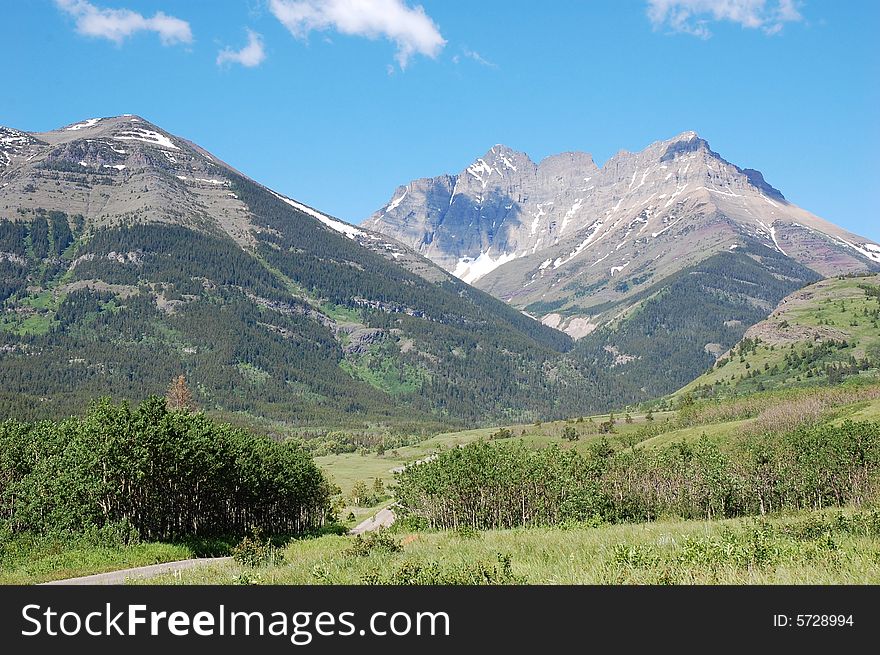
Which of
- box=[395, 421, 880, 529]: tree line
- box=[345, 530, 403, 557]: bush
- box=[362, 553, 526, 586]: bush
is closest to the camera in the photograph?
box=[362, 553, 526, 586]: bush

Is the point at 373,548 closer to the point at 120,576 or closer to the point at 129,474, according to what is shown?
the point at 120,576

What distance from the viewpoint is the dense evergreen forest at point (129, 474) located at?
5325cm

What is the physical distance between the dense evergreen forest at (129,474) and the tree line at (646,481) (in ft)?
102

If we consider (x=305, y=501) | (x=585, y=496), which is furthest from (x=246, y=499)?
(x=585, y=496)

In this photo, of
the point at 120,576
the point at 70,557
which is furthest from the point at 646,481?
the point at 120,576

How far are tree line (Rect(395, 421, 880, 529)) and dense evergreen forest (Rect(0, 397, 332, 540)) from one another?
31.1m

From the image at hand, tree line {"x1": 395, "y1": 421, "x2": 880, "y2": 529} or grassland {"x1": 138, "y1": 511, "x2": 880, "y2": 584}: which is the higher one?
grassland {"x1": 138, "y1": 511, "x2": 880, "y2": 584}

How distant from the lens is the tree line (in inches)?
3654

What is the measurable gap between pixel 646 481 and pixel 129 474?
78.1 meters

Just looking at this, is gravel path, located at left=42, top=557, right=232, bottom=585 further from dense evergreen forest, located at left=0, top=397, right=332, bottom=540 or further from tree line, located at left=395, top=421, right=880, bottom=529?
tree line, located at left=395, top=421, right=880, bottom=529

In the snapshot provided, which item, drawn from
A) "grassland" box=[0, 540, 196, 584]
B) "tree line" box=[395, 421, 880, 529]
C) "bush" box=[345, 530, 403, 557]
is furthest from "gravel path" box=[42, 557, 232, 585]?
"tree line" box=[395, 421, 880, 529]

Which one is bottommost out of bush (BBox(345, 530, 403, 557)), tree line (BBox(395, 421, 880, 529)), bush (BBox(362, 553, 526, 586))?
tree line (BBox(395, 421, 880, 529))

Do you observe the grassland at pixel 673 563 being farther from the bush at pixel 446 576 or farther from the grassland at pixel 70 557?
the grassland at pixel 70 557

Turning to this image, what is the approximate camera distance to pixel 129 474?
54.4 m
